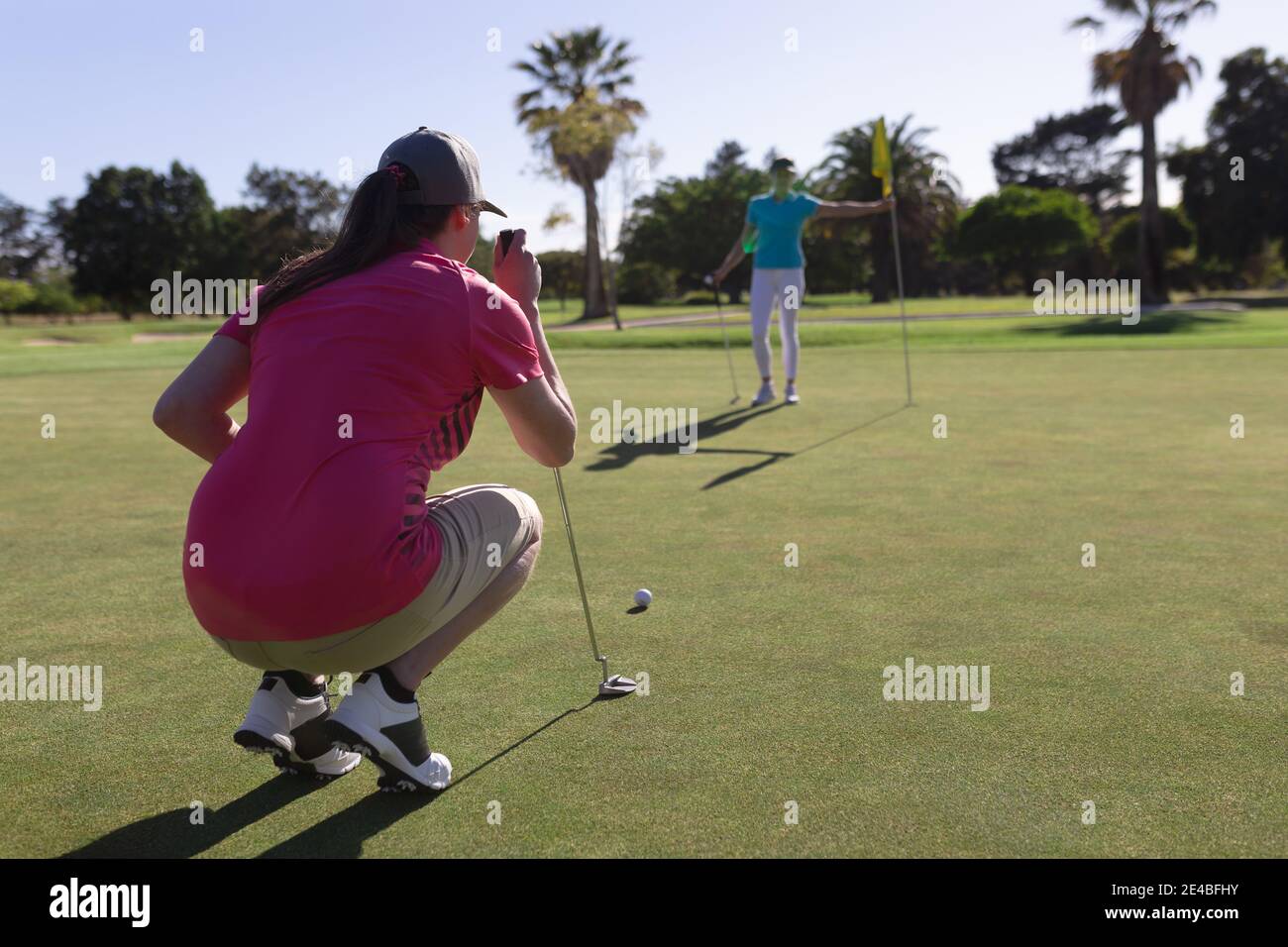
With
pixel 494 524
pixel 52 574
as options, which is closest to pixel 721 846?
pixel 494 524

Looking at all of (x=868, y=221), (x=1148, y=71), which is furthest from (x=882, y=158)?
(x=868, y=221)

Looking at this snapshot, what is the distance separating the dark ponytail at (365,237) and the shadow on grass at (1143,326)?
2763 cm

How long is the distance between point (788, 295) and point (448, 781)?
10110 millimetres

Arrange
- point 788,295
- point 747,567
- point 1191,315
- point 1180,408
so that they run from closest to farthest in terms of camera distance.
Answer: point 747,567 < point 1180,408 < point 788,295 < point 1191,315

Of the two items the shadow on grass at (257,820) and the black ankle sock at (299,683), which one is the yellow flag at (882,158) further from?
the shadow on grass at (257,820)

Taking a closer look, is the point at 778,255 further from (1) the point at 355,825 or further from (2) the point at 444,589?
(1) the point at 355,825

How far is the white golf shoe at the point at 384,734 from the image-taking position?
298cm

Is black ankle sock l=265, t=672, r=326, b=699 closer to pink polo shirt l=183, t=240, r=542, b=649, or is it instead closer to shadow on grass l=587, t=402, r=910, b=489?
pink polo shirt l=183, t=240, r=542, b=649

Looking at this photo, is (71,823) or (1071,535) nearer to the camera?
(71,823)

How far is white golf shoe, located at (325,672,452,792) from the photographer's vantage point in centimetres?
298

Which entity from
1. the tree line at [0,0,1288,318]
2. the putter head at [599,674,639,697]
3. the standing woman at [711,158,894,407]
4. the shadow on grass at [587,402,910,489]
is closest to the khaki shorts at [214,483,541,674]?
the putter head at [599,674,639,697]
